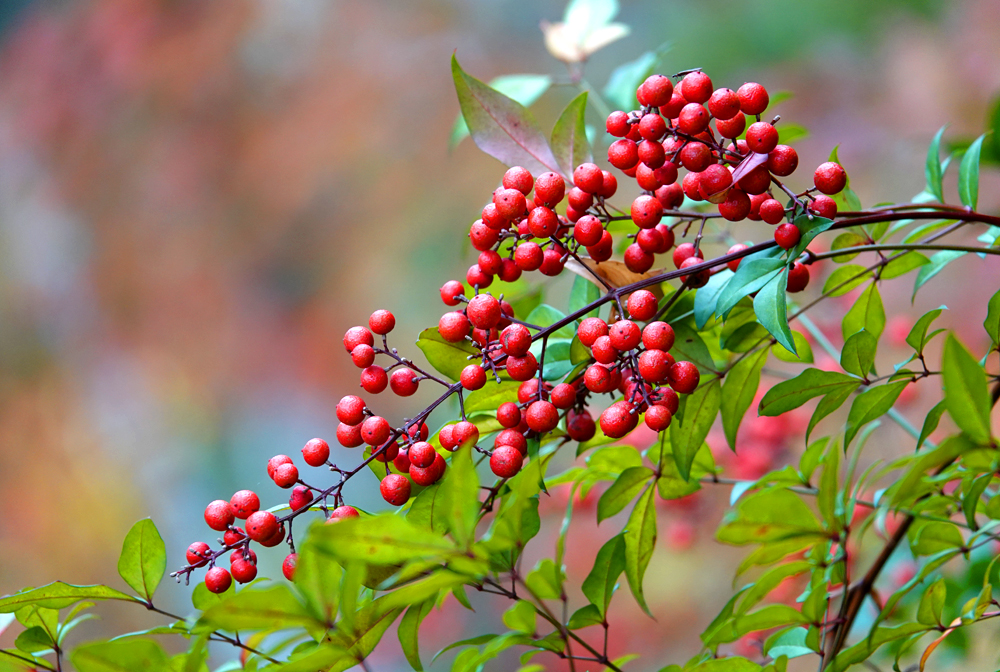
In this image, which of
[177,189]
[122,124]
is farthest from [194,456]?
[122,124]

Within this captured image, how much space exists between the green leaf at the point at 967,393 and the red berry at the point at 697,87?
15 cm

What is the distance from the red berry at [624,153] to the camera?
0.34 m

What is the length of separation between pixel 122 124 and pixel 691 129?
1.79 metres

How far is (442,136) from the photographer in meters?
1.65

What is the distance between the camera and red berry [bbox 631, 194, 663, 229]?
1.10 feet

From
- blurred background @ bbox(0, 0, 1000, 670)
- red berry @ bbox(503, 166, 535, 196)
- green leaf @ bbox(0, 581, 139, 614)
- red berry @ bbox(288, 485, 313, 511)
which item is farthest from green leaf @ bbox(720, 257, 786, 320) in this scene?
blurred background @ bbox(0, 0, 1000, 670)

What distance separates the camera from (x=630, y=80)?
679 millimetres

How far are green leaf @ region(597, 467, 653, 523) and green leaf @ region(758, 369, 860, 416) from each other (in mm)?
87

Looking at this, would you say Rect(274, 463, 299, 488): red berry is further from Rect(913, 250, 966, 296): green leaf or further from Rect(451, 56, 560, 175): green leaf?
Rect(913, 250, 966, 296): green leaf

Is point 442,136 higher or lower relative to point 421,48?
lower

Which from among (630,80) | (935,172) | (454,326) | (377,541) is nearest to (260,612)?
(377,541)

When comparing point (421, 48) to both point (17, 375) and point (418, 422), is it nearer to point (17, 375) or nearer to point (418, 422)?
point (17, 375)

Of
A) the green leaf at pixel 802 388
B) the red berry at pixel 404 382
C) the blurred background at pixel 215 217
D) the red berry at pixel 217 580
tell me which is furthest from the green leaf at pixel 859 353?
the blurred background at pixel 215 217

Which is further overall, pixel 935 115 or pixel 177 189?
pixel 177 189
